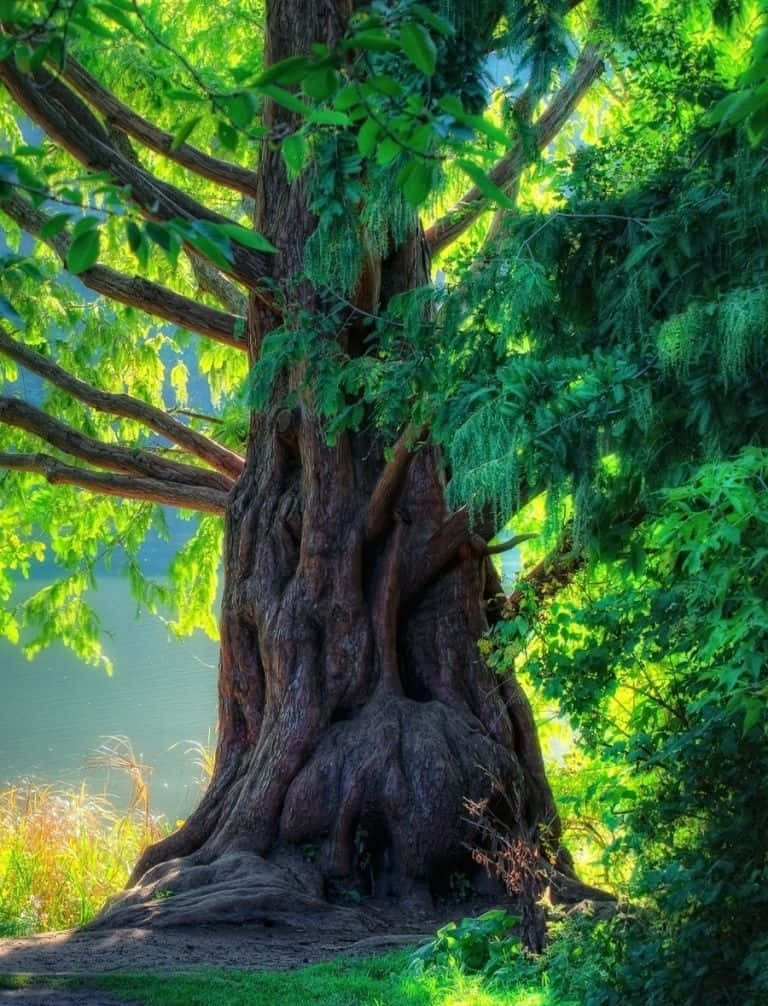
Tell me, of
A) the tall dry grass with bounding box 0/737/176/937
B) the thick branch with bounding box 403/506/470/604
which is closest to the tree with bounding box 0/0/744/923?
the thick branch with bounding box 403/506/470/604

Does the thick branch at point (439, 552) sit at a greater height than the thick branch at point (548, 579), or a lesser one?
greater

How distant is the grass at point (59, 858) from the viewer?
814 cm

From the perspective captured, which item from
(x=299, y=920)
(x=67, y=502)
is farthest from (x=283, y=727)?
(x=67, y=502)

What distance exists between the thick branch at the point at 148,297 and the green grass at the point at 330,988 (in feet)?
11.3

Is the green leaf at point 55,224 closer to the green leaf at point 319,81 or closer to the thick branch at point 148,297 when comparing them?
the green leaf at point 319,81

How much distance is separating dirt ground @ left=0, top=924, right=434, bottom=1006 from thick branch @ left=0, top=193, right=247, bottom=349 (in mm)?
3132

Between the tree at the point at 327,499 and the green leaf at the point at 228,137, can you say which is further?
the tree at the point at 327,499

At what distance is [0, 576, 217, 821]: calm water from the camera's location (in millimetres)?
15602

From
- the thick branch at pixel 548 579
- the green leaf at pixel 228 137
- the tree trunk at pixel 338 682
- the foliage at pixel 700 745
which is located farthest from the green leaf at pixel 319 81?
the thick branch at pixel 548 579

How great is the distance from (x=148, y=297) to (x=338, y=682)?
2.32 m

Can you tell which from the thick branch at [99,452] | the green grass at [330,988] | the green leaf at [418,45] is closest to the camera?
the green leaf at [418,45]

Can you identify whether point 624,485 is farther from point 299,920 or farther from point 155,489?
point 155,489

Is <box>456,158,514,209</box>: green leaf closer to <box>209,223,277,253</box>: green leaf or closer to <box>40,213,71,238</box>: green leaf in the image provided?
<box>209,223,277,253</box>: green leaf

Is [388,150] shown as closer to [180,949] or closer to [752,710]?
[752,710]
